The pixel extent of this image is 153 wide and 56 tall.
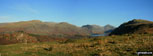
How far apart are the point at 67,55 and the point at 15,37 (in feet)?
292

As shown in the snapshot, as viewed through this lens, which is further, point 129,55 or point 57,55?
point 57,55

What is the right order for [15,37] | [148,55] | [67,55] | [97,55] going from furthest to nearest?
[15,37] → [67,55] → [97,55] → [148,55]

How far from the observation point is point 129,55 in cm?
1326

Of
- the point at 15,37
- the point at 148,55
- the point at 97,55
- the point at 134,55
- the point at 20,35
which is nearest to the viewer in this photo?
the point at 148,55

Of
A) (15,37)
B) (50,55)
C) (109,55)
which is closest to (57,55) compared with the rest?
(50,55)

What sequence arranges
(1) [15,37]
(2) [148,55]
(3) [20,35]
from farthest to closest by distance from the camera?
(3) [20,35], (1) [15,37], (2) [148,55]

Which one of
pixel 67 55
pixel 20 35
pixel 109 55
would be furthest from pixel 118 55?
pixel 20 35

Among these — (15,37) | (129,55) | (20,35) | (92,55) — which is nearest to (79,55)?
(92,55)

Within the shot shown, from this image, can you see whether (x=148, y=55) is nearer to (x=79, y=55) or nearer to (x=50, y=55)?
(x=79, y=55)

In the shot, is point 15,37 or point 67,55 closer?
point 67,55

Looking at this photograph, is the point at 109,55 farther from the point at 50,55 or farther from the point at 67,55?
the point at 50,55

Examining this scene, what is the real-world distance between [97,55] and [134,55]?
3.49 m

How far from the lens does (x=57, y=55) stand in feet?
51.9

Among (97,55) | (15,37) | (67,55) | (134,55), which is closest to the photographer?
(134,55)
